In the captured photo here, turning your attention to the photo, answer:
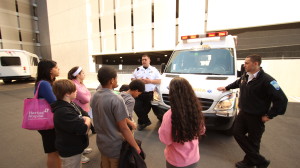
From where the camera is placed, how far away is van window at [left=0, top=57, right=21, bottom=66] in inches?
533

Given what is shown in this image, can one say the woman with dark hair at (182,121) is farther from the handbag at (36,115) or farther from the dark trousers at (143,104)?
the dark trousers at (143,104)

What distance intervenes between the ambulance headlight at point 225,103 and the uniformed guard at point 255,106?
0.30 m

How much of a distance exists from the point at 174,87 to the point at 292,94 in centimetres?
1127

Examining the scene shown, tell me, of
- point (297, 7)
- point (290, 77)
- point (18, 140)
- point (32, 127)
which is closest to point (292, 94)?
point (290, 77)

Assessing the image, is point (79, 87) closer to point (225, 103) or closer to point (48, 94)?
point (48, 94)

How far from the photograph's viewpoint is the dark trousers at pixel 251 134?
2.58m

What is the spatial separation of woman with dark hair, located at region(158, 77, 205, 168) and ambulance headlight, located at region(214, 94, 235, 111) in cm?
160

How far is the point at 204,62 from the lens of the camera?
409 centimetres

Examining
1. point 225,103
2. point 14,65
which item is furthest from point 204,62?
point 14,65

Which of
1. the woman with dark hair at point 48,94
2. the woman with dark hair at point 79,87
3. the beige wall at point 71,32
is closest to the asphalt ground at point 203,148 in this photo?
the woman with dark hair at point 48,94

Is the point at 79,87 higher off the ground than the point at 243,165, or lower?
higher

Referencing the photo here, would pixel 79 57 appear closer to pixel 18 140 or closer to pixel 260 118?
pixel 18 140

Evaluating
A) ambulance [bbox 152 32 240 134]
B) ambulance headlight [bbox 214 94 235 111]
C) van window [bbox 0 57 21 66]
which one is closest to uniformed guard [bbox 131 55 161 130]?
ambulance [bbox 152 32 240 134]

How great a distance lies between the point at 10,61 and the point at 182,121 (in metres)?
18.1
